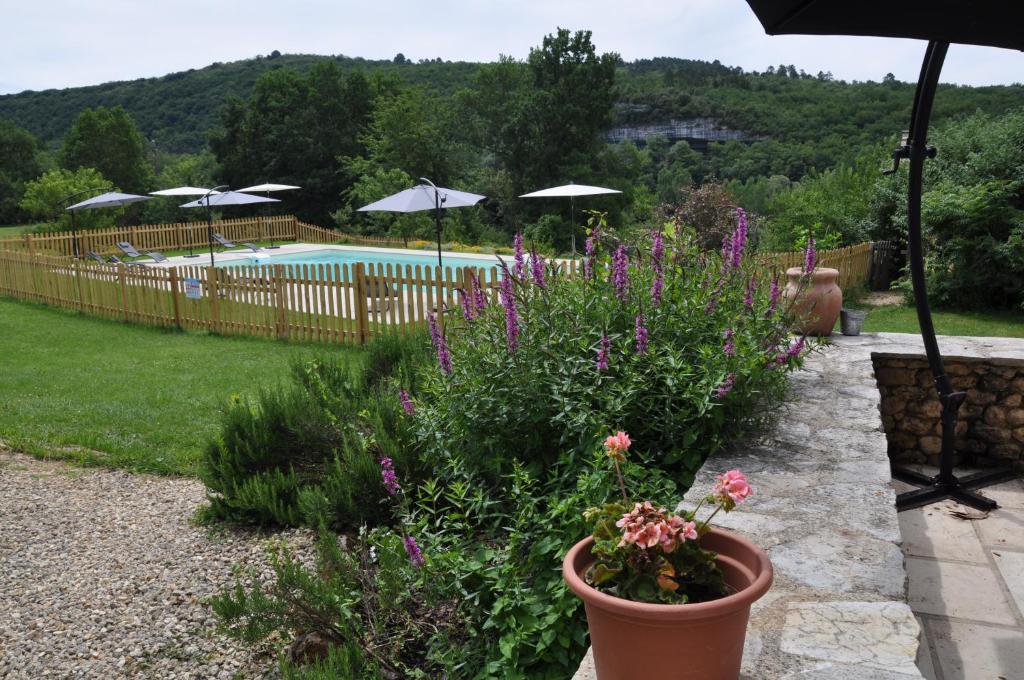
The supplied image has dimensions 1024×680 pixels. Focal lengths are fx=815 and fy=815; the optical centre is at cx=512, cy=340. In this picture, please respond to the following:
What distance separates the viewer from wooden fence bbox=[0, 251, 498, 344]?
9.70 m

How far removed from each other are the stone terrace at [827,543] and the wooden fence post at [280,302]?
776 centimetres

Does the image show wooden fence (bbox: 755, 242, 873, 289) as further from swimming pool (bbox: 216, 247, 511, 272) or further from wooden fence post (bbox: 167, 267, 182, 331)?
swimming pool (bbox: 216, 247, 511, 272)

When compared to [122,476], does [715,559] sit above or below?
above

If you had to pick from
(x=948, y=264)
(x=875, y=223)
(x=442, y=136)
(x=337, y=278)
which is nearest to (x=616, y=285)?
(x=337, y=278)

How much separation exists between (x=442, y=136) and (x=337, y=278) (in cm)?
2357

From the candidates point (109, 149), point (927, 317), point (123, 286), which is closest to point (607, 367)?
point (927, 317)

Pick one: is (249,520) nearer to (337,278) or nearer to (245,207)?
(337,278)

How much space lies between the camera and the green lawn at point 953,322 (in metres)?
9.09

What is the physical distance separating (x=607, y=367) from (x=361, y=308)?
7.15 metres

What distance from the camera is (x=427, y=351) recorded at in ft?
17.0

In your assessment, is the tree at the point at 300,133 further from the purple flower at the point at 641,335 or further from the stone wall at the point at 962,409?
the purple flower at the point at 641,335

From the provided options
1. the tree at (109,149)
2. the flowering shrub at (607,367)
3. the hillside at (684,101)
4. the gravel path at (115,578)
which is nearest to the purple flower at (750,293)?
the flowering shrub at (607,367)

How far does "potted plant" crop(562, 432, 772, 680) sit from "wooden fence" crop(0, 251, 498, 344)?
704 cm

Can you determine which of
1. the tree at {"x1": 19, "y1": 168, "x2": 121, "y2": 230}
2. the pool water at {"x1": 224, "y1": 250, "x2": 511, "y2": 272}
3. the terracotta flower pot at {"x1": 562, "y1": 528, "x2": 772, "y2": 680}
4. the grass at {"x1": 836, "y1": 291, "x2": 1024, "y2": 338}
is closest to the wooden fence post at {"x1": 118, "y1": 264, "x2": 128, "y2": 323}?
the pool water at {"x1": 224, "y1": 250, "x2": 511, "y2": 272}
